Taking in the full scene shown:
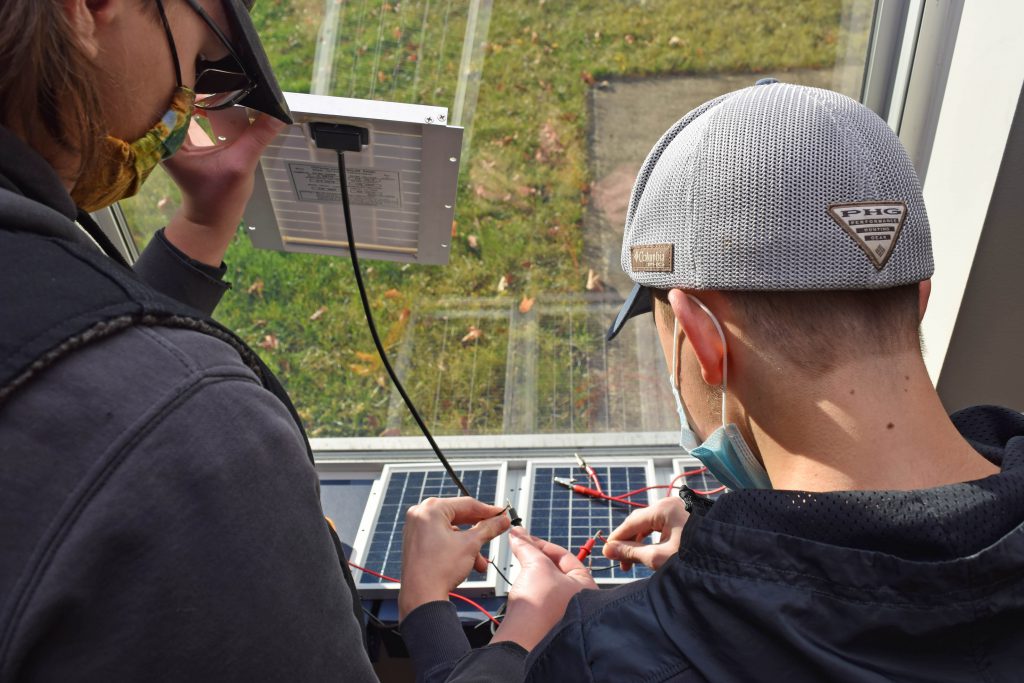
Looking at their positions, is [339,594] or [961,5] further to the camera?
[961,5]

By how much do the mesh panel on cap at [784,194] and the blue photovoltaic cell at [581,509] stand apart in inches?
28.0

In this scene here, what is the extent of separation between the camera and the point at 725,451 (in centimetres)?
88

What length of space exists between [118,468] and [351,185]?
812mm

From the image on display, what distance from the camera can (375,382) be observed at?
163 centimetres

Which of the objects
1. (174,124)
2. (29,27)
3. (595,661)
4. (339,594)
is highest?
(29,27)

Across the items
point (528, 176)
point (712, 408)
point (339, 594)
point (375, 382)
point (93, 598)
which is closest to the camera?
point (93, 598)

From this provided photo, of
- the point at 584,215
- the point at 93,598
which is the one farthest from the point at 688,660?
the point at 584,215

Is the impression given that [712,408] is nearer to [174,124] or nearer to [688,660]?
[688,660]

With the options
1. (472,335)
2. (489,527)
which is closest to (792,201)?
(489,527)

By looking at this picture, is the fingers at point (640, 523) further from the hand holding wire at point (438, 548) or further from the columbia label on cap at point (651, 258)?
the columbia label on cap at point (651, 258)

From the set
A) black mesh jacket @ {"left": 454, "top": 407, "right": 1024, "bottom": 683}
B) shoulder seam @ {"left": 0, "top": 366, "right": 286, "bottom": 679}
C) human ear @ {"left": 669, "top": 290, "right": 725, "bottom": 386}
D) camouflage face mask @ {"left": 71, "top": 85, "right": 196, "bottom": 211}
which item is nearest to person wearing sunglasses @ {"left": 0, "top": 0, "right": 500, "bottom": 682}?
shoulder seam @ {"left": 0, "top": 366, "right": 286, "bottom": 679}

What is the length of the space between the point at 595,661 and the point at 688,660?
0.28ft

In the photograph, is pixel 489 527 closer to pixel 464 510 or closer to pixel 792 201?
pixel 464 510

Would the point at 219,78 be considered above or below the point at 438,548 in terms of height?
above
